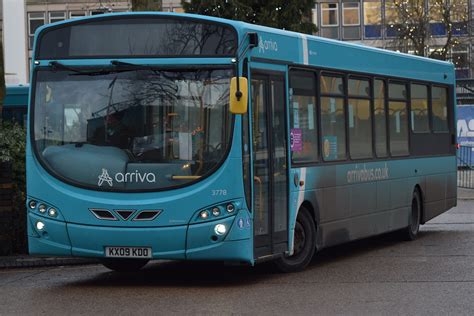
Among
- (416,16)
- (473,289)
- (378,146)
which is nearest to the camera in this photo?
(473,289)

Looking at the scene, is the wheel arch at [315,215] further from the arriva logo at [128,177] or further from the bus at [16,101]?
the bus at [16,101]

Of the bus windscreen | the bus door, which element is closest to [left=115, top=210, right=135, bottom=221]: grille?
the bus windscreen

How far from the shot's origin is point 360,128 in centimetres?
A: 1463

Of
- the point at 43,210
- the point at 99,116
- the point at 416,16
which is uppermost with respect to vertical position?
the point at 416,16

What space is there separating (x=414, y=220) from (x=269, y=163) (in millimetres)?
6203

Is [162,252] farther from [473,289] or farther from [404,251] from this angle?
[404,251]

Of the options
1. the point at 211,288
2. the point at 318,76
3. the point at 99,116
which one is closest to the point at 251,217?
the point at 211,288

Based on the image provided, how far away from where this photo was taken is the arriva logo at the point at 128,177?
11.1 meters

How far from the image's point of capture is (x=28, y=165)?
37.8 feet

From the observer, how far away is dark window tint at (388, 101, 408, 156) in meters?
15.9

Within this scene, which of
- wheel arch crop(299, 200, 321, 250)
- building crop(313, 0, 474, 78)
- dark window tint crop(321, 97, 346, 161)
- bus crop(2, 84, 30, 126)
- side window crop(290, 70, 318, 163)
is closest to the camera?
side window crop(290, 70, 318, 163)

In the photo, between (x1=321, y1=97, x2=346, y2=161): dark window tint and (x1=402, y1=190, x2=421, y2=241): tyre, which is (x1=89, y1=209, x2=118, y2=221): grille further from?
(x1=402, y1=190, x2=421, y2=241): tyre

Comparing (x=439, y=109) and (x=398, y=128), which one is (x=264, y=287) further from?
(x=439, y=109)

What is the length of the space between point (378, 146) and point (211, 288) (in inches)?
189
